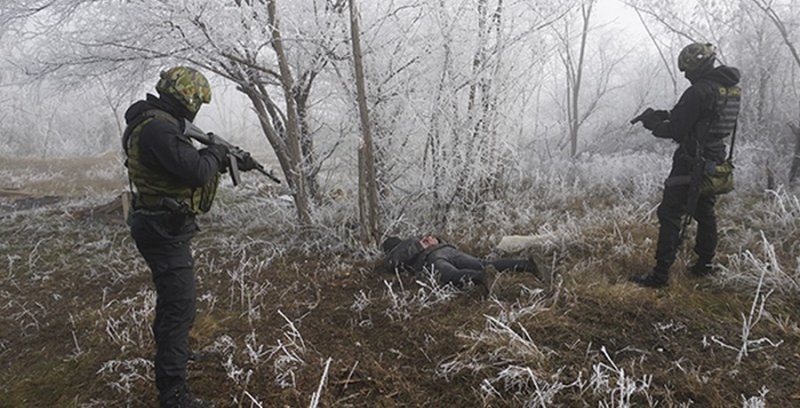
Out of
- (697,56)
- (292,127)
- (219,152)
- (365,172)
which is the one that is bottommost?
(365,172)

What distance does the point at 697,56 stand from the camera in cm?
288

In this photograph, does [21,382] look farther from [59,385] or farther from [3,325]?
[3,325]

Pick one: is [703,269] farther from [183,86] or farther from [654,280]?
[183,86]

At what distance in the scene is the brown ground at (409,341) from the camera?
201 centimetres

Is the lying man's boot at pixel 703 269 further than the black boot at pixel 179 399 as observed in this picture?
Yes

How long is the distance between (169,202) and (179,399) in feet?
2.86

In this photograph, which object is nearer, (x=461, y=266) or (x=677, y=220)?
(x=677, y=220)

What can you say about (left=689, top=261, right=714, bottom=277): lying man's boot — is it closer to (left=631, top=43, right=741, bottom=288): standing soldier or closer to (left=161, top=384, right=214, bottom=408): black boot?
(left=631, top=43, right=741, bottom=288): standing soldier

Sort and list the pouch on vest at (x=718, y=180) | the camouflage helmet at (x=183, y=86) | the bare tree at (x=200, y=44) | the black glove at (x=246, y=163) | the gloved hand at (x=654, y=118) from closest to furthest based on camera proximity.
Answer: the camouflage helmet at (x=183, y=86)
the black glove at (x=246, y=163)
the pouch on vest at (x=718, y=180)
the gloved hand at (x=654, y=118)
the bare tree at (x=200, y=44)

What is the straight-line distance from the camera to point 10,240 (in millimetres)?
5742

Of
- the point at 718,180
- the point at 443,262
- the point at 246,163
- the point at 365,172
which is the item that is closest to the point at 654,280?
the point at 718,180

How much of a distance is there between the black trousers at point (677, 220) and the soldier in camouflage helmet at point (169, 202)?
2904 mm

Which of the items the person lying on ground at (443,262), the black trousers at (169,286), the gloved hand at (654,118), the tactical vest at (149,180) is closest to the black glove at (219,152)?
the tactical vest at (149,180)

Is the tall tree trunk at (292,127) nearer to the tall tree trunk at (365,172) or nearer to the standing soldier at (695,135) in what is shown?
the tall tree trunk at (365,172)
